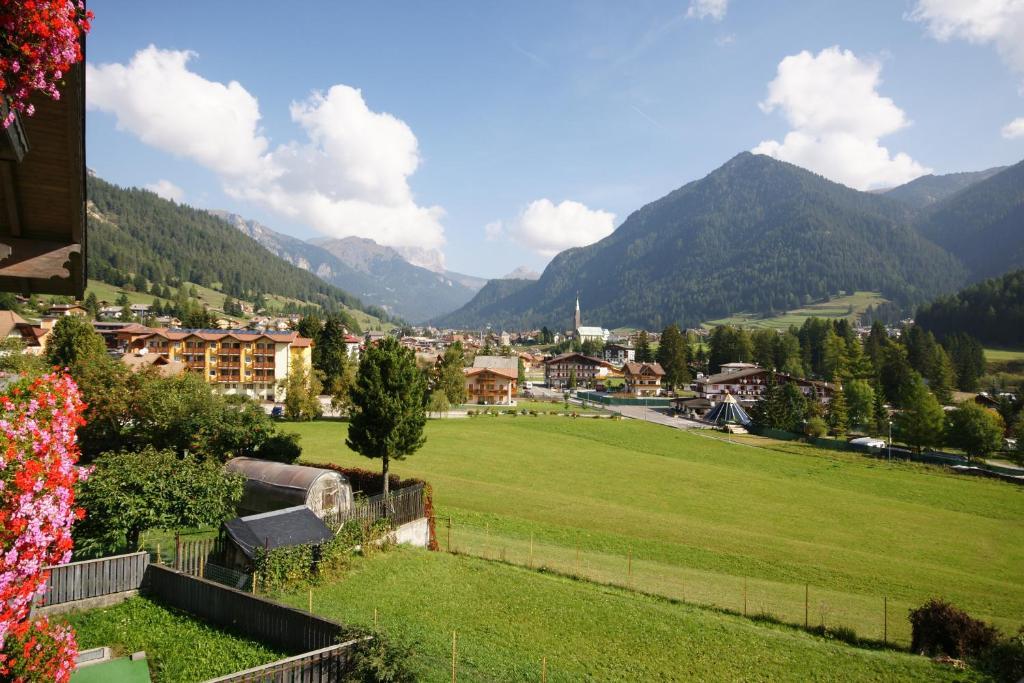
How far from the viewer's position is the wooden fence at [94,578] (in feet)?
49.6

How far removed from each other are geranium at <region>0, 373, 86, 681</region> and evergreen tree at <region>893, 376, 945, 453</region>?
87.8 meters

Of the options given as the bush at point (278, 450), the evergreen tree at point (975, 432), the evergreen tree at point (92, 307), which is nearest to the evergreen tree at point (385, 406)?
the bush at point (278, 450)

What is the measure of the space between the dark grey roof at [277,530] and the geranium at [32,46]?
53.5 feet

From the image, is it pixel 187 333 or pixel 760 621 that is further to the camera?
pixel 187 333

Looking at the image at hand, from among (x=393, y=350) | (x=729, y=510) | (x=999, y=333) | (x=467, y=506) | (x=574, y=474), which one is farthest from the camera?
(x=999, y=333)

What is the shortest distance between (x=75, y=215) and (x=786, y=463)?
63.5 m

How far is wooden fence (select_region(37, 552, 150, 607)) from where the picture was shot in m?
15.1

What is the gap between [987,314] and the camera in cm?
15712

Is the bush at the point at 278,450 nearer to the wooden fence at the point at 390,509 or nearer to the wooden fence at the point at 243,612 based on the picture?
the wooden fence at the point at 390,509

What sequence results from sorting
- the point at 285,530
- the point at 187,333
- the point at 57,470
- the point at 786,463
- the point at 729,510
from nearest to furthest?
the point at 57,470, the point at 285,530, the point at 729,510, the point at 786,463, the point at 187,333

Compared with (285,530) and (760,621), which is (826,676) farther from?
(285,530)

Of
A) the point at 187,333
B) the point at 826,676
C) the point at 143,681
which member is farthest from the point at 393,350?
the point at 187,333

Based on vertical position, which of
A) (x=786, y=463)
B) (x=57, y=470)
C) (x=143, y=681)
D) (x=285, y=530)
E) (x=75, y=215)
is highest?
(x=75, y=215)

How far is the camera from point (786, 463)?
57.6 m
